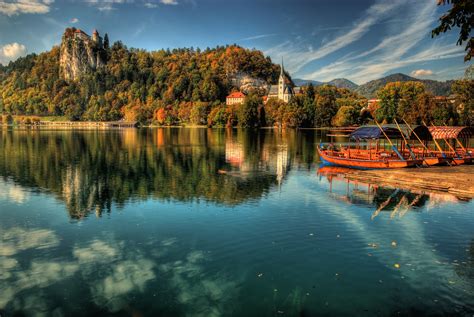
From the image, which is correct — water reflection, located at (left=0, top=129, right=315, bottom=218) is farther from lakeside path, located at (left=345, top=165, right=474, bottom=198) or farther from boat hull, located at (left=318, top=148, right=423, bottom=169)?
lakeside path, located at (left=345, top=165, right=474, bottom=198)

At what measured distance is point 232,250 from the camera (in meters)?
17.8

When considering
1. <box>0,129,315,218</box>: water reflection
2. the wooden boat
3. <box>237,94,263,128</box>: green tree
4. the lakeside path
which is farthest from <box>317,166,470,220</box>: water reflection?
<box>237,94,263,128</box>: green tree

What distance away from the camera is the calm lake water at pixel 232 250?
510 inches

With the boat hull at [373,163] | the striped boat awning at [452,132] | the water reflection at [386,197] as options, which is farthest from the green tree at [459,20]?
the striped boat awning at [452,132]

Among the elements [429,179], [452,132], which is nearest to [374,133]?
[452,132]

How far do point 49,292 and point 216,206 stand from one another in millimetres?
13848

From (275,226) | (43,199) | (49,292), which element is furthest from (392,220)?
(43,199)

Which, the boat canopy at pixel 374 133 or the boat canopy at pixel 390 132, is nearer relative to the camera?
the boat canopy at pixel 374 133

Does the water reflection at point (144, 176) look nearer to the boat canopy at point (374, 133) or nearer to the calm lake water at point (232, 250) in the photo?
the calm lake water at point (232, 250)

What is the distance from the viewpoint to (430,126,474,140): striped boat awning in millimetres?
49469

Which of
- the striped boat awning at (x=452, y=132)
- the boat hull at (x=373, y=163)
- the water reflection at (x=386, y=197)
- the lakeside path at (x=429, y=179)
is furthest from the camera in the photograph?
the striped boat awning at (x=452, y=132)

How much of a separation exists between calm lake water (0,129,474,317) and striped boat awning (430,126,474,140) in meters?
24.6

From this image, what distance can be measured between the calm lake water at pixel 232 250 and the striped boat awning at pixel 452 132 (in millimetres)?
24581

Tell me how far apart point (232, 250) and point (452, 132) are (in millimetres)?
44125
